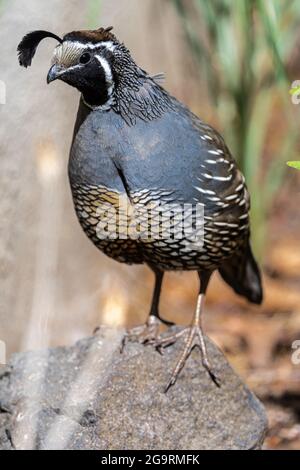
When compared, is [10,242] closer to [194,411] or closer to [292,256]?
[194,411]

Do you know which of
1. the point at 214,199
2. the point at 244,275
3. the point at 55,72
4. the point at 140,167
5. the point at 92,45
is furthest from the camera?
the point at 244,275

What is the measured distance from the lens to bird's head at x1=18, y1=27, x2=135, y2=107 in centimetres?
319

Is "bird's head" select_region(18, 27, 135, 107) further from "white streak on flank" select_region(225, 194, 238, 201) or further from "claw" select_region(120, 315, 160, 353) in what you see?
"claw" select_region(120, 315, 160, 353)

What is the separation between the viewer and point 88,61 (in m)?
3.27

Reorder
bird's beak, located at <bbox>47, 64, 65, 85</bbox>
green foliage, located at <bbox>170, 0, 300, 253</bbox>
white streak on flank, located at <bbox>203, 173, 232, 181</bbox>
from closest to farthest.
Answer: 1. bird's beak, located at <bbox>47, 64, 65, 85</bbox>
2. white streak on flank, located at <bbox>203, 173, 232, 181</bbox>
3. green foliage, located at <bbox>170, 0, 300, 253</bbox>

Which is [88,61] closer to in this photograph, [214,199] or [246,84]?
[214,199]

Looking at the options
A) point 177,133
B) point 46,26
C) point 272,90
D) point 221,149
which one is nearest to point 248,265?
point 221,149

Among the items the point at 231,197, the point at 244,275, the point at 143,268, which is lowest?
the point at 143,268

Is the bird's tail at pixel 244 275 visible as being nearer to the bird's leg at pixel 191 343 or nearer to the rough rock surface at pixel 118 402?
the bird's leg at pixel 191 343

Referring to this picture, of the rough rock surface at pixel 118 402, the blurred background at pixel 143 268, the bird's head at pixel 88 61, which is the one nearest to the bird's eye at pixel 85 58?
the bird's head at pixel 88 61

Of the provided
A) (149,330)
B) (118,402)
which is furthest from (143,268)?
(118,402)

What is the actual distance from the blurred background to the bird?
27cm

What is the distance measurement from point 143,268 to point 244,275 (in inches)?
81.7

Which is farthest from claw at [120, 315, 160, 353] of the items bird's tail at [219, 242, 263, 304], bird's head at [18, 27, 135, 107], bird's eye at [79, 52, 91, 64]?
bird's eye at [79, 52, 91, 64]
